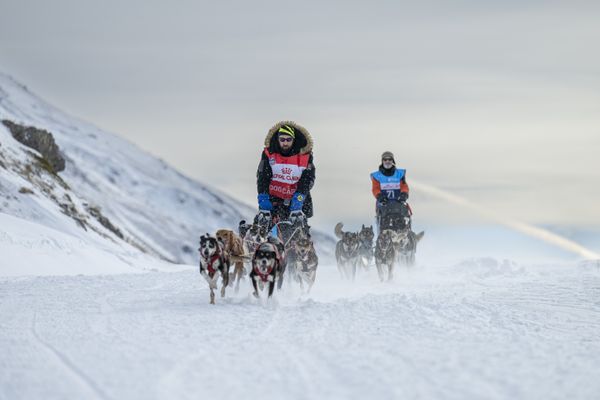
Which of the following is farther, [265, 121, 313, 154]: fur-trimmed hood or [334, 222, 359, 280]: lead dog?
[334, 222, 359, 280]: lead dog

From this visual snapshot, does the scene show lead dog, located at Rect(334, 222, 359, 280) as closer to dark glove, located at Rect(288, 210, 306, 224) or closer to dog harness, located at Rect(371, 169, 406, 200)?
dog harness, located at Rect(371, 169, 406, 200)

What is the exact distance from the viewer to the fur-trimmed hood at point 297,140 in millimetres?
14828

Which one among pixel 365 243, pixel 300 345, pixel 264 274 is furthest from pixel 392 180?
pixel 300 345

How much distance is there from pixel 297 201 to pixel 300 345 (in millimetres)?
6599

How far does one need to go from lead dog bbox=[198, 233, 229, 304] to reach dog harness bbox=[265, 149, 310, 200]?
126 inches

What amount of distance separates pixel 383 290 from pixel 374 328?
599 centimetres

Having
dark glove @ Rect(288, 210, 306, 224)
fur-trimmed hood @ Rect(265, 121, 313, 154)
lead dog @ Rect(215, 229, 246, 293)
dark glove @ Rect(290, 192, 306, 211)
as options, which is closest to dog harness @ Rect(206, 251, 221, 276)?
lead dog @ Rect(215, 229, 246, 293)

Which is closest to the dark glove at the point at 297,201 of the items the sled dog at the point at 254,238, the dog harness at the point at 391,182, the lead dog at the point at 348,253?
the sled dog at the point at 254,238

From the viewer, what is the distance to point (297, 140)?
48.9 ft

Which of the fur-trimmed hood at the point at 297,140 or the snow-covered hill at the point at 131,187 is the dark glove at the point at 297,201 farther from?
the snow-covered hill at the point at 131,187

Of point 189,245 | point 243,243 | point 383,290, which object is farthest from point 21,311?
point 189,245

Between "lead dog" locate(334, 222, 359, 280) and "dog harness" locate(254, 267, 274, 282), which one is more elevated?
"lead dog" locate(334, 222, 359, 280)

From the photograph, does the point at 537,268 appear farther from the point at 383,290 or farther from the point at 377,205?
the point at 383,290

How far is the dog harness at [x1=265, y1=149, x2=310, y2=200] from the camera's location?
48.3 feet
